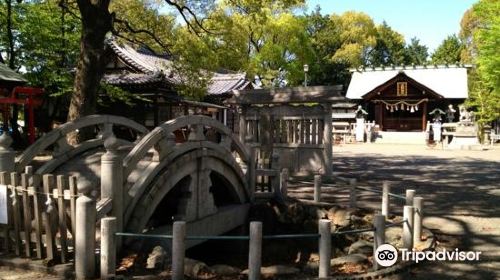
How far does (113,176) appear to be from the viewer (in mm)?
6344

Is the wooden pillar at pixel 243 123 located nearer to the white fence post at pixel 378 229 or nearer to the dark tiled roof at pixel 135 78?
the dark tiled roof at pixel 135 78

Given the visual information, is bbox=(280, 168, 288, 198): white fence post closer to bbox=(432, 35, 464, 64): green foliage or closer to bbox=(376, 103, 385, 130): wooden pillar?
bbox=(376, 103, 385, 130): wooden pillar

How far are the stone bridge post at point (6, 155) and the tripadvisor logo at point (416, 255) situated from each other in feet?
18.3

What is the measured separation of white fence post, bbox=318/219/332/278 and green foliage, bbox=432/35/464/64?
206 ft

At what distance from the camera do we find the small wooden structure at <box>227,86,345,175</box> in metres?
14.7

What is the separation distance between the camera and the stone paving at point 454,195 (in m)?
6.58

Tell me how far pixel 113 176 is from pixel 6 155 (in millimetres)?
2012

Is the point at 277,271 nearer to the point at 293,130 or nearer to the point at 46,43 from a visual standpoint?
the point at 293,130

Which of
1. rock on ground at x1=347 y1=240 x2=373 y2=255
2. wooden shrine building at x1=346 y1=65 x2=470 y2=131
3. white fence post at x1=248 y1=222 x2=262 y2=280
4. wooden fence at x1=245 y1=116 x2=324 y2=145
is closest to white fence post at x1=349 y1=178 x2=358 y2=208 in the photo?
rock on ground at x1=347 y1=240 x2=373 y2=255

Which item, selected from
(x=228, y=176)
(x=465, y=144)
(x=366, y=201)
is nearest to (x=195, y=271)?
(x=228, y=176)

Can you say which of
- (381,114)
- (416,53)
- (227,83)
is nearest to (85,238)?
(227,83)

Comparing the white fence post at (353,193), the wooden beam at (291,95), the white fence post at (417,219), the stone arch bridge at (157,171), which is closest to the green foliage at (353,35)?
the wooden beam at (291,95)

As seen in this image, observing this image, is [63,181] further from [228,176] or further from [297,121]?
[297,121]

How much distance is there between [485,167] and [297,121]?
29.8 ft
